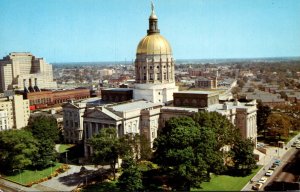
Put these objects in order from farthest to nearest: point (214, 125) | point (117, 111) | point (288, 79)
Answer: point (288, 79)
point (117, 111)
point (214, 125)

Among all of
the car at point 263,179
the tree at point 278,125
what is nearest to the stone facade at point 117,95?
the tree at point 278,125

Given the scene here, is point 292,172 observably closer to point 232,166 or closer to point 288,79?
point 232,166

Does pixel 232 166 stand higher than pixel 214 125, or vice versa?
pixel 214 125

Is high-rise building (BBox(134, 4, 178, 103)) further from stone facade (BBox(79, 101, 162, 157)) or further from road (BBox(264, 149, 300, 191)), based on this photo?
road (BBox(264, 149, 300, 191))

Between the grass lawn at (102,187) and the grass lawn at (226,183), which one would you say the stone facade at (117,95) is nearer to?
the grass lawn at (102,187)

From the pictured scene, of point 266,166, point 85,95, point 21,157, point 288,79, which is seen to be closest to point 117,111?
point 21,157

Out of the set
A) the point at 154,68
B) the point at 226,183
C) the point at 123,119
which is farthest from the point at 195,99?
the point at 226,183

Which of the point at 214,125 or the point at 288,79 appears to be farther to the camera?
the point at 288,79

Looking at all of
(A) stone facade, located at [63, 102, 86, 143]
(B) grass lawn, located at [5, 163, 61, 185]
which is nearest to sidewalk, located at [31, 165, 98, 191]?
(B) grass lawn, located at [5, 163, 61, 185]
